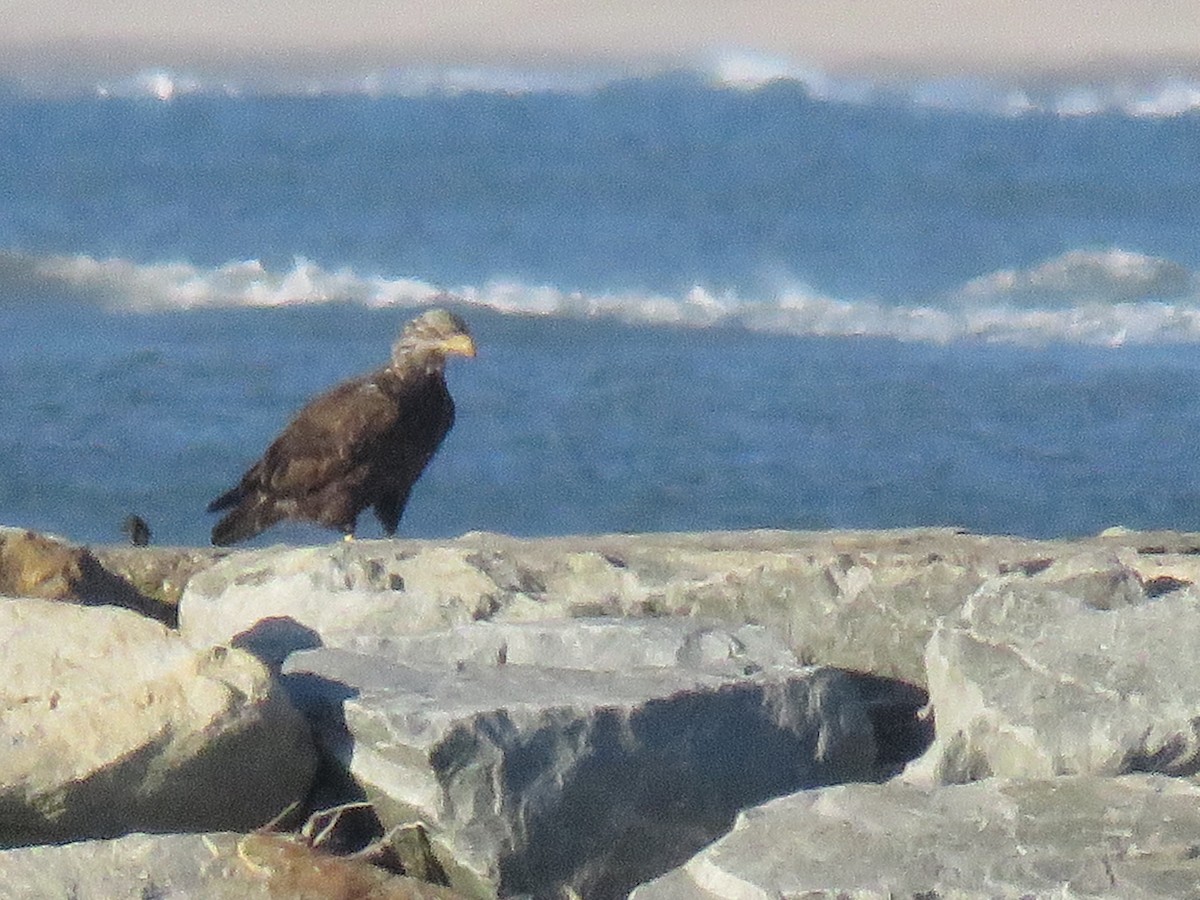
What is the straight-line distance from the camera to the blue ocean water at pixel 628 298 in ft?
34.2

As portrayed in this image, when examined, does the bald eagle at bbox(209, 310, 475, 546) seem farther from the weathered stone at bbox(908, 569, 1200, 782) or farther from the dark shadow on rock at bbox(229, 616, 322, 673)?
the weathered stone at bbox(908, 569, 1200, 782)

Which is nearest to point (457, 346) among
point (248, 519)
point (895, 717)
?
point (248, 519)

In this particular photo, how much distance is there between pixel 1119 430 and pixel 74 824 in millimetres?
8799

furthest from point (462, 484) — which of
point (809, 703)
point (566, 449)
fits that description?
point (809, 703)

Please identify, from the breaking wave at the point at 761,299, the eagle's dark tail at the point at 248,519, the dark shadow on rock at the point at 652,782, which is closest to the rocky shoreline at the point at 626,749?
the dark shadow on rock at the point at 652,782

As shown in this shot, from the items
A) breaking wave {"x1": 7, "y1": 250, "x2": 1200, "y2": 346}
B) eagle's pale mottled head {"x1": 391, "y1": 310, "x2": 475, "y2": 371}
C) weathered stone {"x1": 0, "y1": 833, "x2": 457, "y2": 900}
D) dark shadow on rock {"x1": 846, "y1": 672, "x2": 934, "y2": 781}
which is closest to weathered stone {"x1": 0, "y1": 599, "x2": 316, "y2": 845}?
weathered stone {"x1": 0, "y1": 833, "x2": 457, "y2": 900}

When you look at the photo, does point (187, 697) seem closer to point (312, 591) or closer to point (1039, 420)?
point (312, 591)

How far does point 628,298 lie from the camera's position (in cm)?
1686

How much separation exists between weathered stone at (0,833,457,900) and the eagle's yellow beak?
4.50 m

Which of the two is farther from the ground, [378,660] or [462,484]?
[378,660]

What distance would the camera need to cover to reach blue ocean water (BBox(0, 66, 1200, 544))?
10.4m

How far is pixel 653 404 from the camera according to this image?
12.2 metres

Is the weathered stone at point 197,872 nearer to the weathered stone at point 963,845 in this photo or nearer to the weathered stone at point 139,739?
the weathered stone at point 139,739

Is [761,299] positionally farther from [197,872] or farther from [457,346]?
[197,872]
